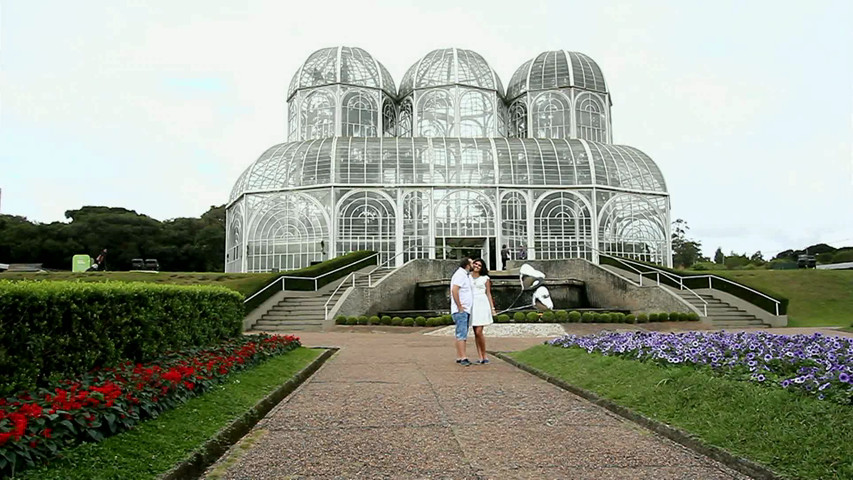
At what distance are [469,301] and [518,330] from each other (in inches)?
384

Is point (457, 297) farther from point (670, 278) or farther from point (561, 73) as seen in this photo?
point (561, 73)

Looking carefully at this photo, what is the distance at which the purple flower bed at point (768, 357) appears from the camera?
17.5 ft

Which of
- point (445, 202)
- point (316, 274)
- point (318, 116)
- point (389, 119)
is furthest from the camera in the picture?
point (389, 119)

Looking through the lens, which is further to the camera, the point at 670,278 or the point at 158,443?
the point at 670,278

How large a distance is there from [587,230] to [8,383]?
3248 centimetres

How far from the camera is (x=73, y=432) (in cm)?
454

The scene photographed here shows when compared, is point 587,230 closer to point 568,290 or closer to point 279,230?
point 568,290

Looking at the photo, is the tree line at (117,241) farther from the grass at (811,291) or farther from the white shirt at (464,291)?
the white shirt at (464,291)

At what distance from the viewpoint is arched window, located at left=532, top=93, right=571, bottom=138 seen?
4334 cm

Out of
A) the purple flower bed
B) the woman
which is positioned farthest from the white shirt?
the purple flower bed

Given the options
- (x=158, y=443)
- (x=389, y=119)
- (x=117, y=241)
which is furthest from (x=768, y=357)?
(x=117, y=241)

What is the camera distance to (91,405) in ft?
16.6

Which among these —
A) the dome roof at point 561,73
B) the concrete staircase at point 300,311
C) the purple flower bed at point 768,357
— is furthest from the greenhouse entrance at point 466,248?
the purple flower bed at point 768,357

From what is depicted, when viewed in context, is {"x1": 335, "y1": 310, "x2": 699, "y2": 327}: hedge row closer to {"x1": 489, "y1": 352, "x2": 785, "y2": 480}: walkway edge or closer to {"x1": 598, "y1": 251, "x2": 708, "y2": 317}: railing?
{"x1": 598, "y1": 251, "x2": 708, "y2": 317}: railing
